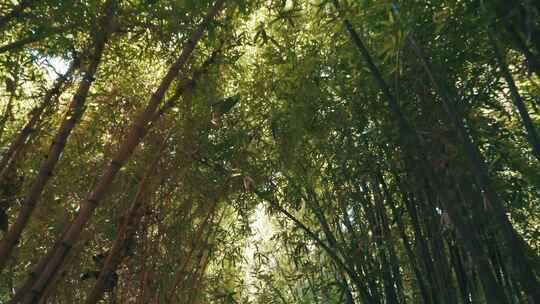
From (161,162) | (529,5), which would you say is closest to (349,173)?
(161,162)

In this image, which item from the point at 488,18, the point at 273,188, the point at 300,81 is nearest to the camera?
the point at 488,18

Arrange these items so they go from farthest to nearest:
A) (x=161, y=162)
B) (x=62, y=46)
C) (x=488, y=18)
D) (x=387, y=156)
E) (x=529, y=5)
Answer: (x=387, y=156), (x=161, y=162), (x=62, y=46), (x=488, y=18), (x=529, y=5)

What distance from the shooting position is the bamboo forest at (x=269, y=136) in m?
2.77

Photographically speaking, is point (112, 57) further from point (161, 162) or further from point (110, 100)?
point (161, 162)

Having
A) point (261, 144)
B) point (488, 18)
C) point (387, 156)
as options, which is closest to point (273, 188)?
point (261, 144)

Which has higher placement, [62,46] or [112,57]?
[112,57]

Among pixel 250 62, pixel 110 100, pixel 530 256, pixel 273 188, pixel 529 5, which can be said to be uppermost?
pixel 250 62

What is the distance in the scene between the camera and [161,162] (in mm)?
3480

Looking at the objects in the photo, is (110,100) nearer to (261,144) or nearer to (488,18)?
(261,144)

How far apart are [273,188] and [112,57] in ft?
5.61

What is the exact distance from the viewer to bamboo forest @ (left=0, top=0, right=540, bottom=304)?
2.77 metres

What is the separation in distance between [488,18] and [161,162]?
2172mm

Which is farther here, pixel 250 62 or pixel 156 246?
pixel 250 62

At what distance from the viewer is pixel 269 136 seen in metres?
4.49
